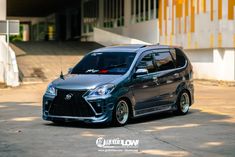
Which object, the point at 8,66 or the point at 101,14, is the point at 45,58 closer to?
the point at 8,66

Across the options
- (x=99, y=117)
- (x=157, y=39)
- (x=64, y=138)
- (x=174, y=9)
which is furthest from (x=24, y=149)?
(x=157, y=39)

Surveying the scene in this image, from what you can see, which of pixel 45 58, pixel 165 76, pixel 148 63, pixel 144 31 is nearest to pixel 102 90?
pixel 148 63

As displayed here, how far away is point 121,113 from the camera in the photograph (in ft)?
40.6

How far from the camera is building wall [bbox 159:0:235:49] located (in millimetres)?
30453

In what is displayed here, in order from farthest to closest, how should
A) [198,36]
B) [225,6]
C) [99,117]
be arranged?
[198,36], [225,6], [99,117]

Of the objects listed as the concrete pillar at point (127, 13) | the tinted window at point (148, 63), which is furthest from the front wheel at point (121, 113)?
the concrete pillar at point (127, 13)

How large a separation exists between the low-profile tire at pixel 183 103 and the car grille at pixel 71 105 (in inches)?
127

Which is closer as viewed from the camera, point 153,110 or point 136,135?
point 136,135

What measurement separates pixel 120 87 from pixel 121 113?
573mm

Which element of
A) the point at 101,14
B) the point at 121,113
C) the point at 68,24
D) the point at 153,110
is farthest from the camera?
the point at 68,24

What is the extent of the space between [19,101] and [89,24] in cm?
3797

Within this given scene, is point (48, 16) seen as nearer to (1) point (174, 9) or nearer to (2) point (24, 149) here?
(1) point (174, 9)

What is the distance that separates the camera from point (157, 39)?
39281mm

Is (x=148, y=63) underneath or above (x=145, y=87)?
above
